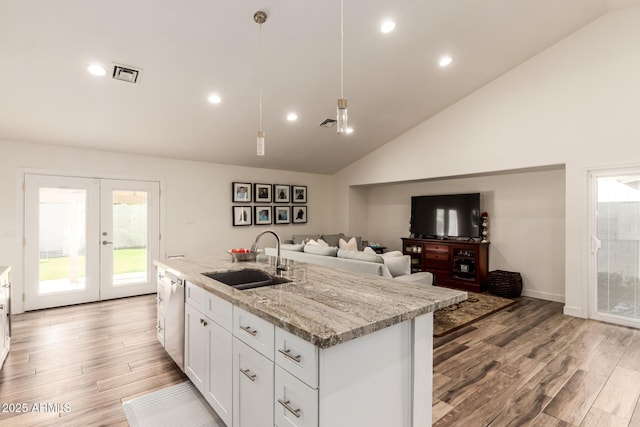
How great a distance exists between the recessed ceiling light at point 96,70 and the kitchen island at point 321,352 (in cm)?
268

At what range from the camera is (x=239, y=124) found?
16.2 feet

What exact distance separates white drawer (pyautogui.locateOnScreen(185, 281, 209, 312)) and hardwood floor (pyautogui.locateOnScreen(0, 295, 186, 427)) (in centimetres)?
78

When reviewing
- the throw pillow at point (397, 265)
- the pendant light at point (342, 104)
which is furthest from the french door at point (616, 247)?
the pendant light at point (342, 104)

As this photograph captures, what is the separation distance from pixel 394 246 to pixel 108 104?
605cm

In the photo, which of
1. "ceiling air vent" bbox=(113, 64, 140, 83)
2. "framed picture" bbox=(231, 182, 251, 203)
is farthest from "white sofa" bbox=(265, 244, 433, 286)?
"ceiling air vent" bbox=(113, 64, 140, 83)

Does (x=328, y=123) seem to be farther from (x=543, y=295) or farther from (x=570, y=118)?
(x=543, y=295)

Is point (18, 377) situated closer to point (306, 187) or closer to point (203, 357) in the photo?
point (203, 357)

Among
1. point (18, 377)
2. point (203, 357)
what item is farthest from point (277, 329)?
point (18, 377)

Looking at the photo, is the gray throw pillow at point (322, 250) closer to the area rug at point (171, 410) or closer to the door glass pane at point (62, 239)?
the area rug at point (171, 410)

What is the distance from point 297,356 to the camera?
1.33m

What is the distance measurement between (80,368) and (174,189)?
11.2ft

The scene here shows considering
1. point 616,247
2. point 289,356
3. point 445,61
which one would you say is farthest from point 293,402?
point 616,247

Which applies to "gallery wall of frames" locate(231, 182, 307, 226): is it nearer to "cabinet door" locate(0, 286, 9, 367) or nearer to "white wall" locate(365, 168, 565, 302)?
"white wall" locate(365, 168, 565, 302)

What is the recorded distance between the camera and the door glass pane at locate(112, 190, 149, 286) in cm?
517
